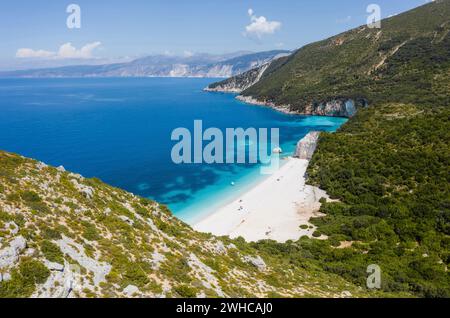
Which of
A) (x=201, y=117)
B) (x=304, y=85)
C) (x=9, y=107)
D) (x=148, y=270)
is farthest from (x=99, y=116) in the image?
(x=148, y=270)

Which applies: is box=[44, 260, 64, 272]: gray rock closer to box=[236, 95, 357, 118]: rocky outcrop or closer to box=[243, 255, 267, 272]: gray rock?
box=[243, 255, 267, 272]: gray rock

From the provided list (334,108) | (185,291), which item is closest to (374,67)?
(334,108)

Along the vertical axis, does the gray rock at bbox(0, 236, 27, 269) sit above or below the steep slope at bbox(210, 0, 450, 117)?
below

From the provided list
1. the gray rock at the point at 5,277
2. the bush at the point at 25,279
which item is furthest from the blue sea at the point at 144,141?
the gray rock at the point at 5,277

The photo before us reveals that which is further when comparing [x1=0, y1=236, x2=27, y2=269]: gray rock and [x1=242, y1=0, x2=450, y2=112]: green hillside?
[x1=242, y1=0, x2=450, y2=112]: green hillside

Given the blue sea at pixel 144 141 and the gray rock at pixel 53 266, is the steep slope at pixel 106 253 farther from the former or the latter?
the blue sea at pixel 144 141

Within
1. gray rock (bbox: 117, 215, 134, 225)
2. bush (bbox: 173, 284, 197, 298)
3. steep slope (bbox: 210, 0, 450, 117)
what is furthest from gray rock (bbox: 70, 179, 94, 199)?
steep slope (bbox: 210, 0, 450, 117)

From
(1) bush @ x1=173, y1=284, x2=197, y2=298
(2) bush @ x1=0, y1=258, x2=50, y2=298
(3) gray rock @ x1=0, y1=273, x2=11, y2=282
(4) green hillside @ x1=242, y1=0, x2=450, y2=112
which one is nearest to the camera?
(2) bush @ x1=0, y1=258, x2=50, y2=298
